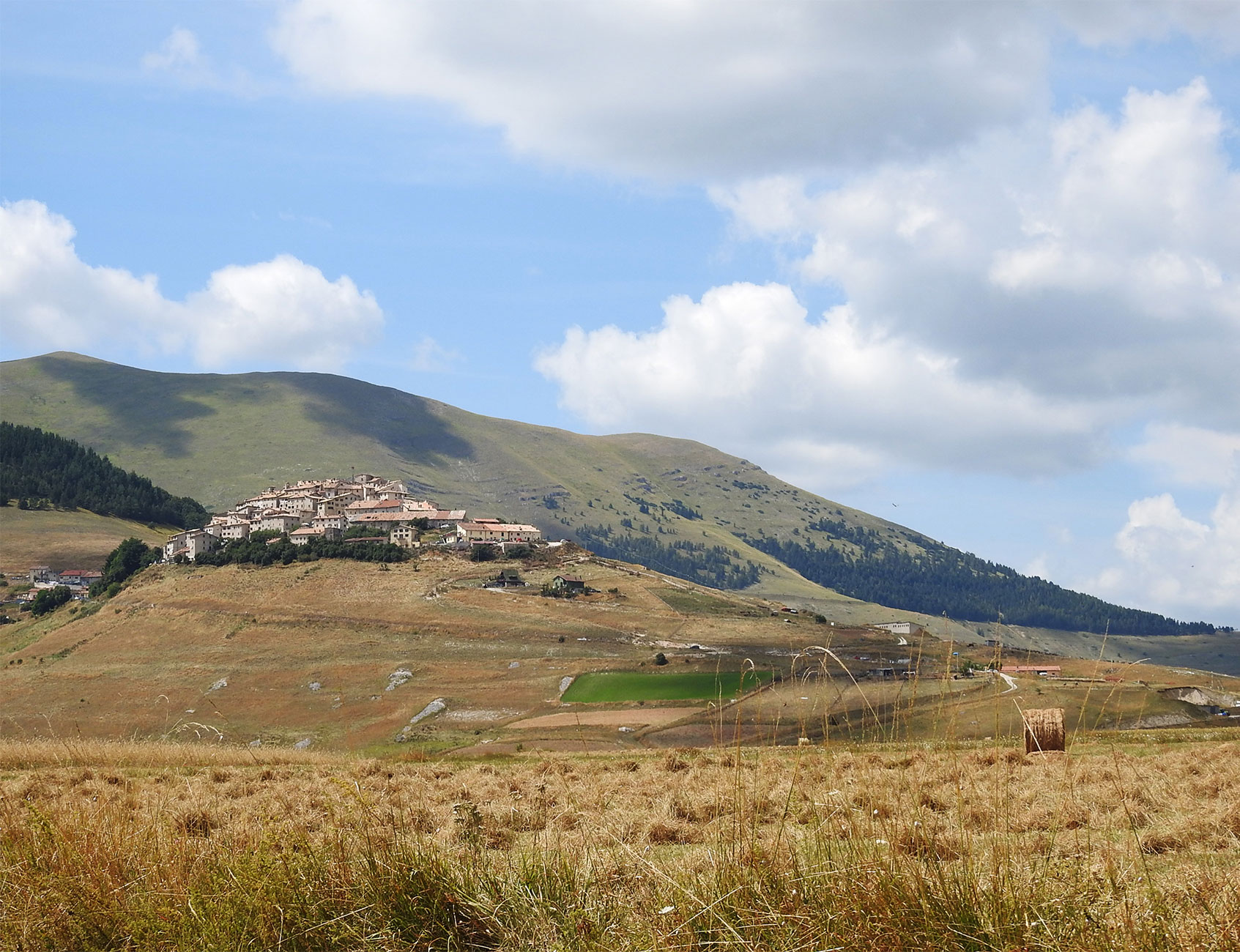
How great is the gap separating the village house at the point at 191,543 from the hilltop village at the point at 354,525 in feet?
0.36

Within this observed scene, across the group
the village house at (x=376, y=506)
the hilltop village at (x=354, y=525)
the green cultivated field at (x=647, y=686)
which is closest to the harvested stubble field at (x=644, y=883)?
the green cultivated field at (x=647, y=686)

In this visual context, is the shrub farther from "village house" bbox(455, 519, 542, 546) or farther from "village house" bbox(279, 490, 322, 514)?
"village house" bbox(455, 519, 542, 546)

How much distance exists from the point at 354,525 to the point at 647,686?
91.8 metres

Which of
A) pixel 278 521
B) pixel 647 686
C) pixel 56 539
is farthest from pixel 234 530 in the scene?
pixel 647 686

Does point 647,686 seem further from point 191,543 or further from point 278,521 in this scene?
point 278,521

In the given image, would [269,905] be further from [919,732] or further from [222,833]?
[919,732]

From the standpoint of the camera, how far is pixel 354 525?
6486 inches

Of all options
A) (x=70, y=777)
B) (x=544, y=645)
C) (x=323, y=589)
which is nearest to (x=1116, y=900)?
(x=70, y=777)

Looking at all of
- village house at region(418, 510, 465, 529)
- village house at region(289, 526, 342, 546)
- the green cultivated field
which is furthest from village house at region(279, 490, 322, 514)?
the green cultivated field

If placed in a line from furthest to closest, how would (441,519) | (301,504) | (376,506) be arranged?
1. (301,504)
2. (376,506)
3. (441,519)

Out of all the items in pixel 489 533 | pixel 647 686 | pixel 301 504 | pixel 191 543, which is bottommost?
pixel 647 686

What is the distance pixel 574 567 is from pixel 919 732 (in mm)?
94041

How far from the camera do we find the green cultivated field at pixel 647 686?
81.2 metres

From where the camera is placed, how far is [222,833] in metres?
9.68
